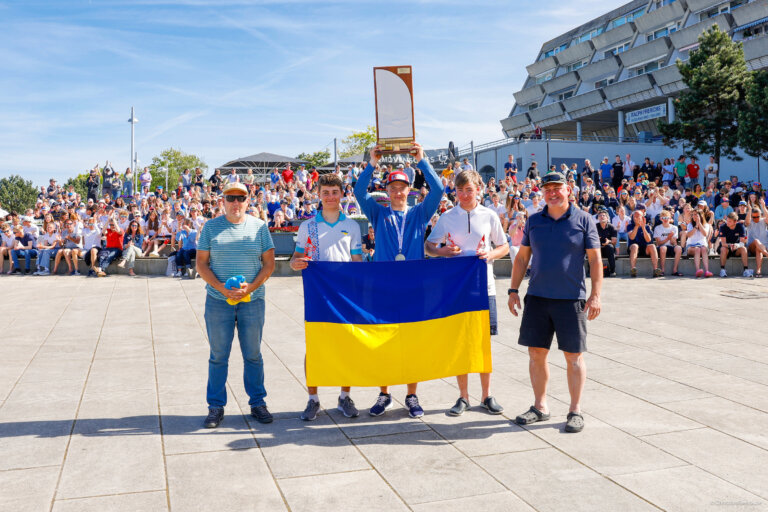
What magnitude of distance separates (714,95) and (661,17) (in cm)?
1716

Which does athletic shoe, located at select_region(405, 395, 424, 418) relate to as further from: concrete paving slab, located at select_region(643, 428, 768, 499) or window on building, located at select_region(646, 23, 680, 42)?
window on building, located at select_region(646, 23, 680, 42)

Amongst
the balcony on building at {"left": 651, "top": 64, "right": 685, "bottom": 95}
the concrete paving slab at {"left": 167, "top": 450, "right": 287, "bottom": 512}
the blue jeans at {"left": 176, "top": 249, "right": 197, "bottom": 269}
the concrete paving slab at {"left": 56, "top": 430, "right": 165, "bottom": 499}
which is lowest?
the concrete paving slab at {"left": 167, "top": 450, "right": 287, "bottom": 512}

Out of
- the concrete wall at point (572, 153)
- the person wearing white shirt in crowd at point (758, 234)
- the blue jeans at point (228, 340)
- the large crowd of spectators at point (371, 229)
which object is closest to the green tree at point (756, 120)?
the concrete wall at point (572, 153)

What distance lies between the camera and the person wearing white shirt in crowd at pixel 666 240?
14932 millimetres

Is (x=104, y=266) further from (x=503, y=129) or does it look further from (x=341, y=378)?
(x=503, y=129)

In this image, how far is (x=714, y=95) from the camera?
110 ft

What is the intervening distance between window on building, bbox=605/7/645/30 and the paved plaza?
166 ft

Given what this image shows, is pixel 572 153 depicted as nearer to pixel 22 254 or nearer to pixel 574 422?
pixel 22 254

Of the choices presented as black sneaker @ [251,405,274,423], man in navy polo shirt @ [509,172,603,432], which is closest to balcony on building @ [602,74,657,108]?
man in navy polo shirt @ [509,172,603,432]

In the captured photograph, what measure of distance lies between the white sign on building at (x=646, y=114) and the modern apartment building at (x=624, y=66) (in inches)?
2.9

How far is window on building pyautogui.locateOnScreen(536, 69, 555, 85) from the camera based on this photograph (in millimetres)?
61500

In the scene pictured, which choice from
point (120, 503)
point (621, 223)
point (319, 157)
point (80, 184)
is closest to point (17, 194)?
point (80, 184)

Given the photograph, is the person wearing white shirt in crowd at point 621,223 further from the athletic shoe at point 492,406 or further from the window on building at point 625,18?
the window on building at point 625,18

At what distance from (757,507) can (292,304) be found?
896 cm
